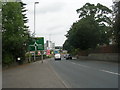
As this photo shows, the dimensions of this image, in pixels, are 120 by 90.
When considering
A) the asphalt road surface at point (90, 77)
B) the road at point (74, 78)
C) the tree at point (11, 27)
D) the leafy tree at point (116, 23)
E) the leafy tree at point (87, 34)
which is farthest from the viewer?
the leafy tree at point (87, 34)

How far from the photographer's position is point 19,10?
31078 mm

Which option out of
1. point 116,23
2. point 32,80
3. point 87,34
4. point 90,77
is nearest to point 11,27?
point 116,23

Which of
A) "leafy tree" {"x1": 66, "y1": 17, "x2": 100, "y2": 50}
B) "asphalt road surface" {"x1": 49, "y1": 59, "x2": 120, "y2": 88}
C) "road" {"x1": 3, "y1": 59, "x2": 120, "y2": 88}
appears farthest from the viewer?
"leafy tree" {"x1": 66, "y1": 17, "x2": 100, "y2": 50}

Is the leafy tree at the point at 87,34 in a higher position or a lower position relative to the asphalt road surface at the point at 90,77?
higher

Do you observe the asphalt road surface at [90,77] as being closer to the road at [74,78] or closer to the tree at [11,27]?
the road at [74,78]

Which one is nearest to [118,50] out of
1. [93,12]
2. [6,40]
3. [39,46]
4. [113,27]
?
[113,27]

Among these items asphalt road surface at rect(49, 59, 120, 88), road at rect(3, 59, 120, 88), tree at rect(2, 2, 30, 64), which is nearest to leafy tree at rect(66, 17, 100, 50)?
tree at rect(2, 2, 30, 64)

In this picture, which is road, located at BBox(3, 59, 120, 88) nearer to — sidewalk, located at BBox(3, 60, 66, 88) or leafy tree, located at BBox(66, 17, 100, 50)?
sidewalk, located at BBox(3, 60, 66, 88)

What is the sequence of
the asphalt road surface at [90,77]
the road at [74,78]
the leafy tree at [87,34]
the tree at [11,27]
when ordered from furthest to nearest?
the leafy tree at [87,34]
the tree at [11,27]
the road at [74,78]
the asphalt road surface at [90,77]

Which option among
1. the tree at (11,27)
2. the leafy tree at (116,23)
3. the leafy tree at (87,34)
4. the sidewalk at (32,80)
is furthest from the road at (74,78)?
the leafy tree at (87,34)

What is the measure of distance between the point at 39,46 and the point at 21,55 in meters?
18.3

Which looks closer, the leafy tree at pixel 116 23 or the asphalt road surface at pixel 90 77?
the asphalt road surface at pixel 90 77

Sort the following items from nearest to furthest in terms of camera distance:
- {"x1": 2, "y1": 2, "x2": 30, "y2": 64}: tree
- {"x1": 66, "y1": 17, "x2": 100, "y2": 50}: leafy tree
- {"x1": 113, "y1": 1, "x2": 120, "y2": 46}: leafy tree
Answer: {"x1": 2, "y1": 2, "x2": 30, "y2": 64}: tree → {"x1": 113, "y1": 1, "x2": 120, "y2": 46}: leafy tree → {"x1": 66, "y1": 17, "x2": 100, "y2": 50}: leafy tree

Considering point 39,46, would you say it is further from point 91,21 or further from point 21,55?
point 21,55
